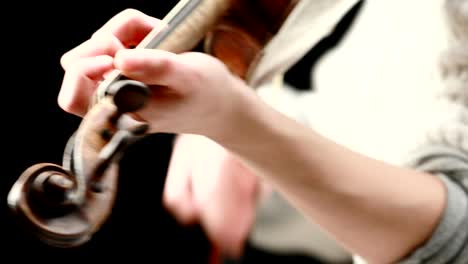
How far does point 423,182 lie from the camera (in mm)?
577

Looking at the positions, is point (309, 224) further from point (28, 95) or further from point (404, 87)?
point (28, 95)

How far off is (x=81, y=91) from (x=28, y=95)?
1.38ft

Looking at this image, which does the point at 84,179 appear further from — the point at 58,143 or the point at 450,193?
the point at 58,143

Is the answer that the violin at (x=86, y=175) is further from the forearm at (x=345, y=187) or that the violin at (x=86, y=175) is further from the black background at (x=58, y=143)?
the black background at (x=58, y=143)

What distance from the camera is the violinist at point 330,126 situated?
432mm

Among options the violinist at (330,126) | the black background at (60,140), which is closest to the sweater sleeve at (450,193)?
the violinist at (330,126)

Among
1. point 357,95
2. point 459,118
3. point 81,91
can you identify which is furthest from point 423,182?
point 81,91

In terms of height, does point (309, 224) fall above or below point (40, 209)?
below

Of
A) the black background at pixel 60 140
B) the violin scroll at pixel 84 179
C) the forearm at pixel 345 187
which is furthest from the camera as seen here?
the black background at pixel 60 140

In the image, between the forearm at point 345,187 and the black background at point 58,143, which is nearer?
the forearm at point 345,187

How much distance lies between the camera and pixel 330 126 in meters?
0.78

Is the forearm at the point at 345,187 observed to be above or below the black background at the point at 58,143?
above

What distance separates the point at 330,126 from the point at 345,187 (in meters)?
0.25

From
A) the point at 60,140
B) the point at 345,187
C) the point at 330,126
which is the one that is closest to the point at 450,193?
the point at 345,187
